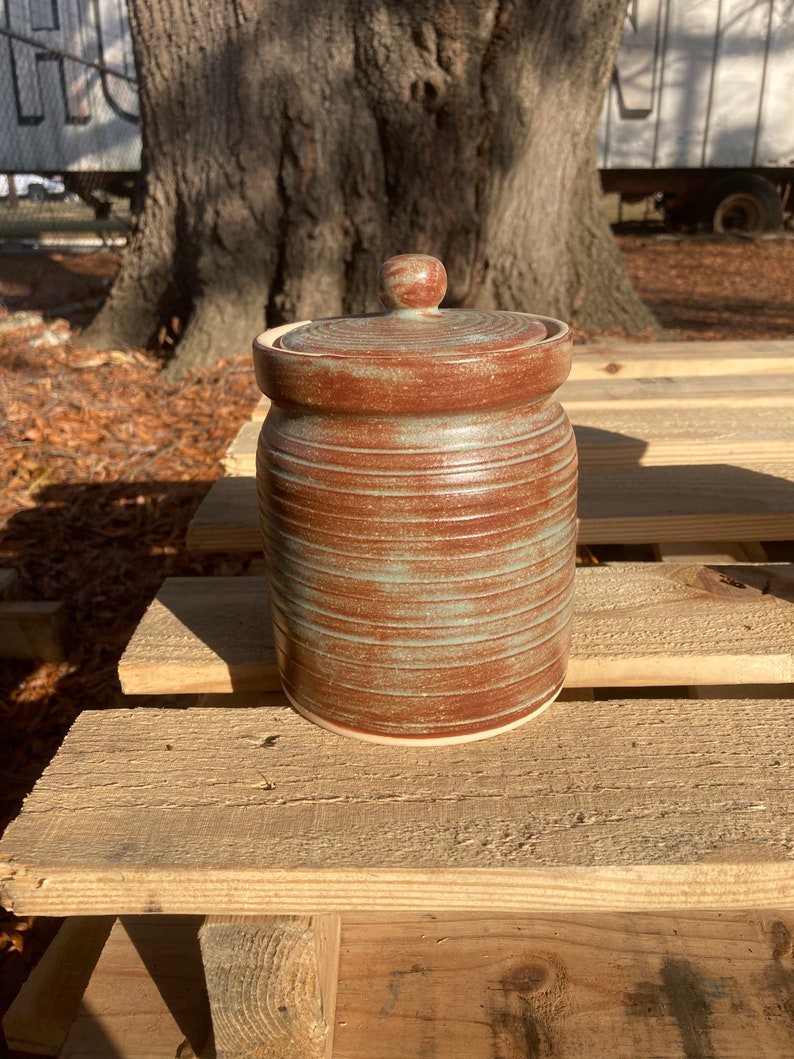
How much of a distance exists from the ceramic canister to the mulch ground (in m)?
1.28

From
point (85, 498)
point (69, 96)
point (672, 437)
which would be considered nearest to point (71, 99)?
point (69, 96)

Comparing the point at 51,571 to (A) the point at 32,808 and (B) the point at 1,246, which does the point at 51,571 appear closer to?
(A) the point at 32,808

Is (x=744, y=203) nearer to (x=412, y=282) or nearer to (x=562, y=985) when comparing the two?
(x=412, y=282)

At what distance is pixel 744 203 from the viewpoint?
11.1m

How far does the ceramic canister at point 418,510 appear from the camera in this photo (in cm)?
107

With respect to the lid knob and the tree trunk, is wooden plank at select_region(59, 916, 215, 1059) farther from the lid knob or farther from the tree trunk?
the tree trunk

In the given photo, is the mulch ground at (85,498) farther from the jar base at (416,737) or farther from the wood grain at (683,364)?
the jar base at (416,737)

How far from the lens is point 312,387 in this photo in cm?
108

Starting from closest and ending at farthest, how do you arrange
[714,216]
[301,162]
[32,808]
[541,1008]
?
[32,808] < [541,1008] < [301,162] < [714,216]

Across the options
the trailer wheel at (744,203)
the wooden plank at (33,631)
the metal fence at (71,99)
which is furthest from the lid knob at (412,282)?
the trailer wheel at (744,203)

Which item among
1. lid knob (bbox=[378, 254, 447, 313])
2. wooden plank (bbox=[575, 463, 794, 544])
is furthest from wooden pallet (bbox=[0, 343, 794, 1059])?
lid knob (bbox=[378, 254, 447, 313])

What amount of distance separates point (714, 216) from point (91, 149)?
7896 mm

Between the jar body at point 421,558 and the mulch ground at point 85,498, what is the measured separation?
1.27 metres

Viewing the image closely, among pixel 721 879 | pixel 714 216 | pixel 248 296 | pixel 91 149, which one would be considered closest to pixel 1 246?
pixel 91 149
